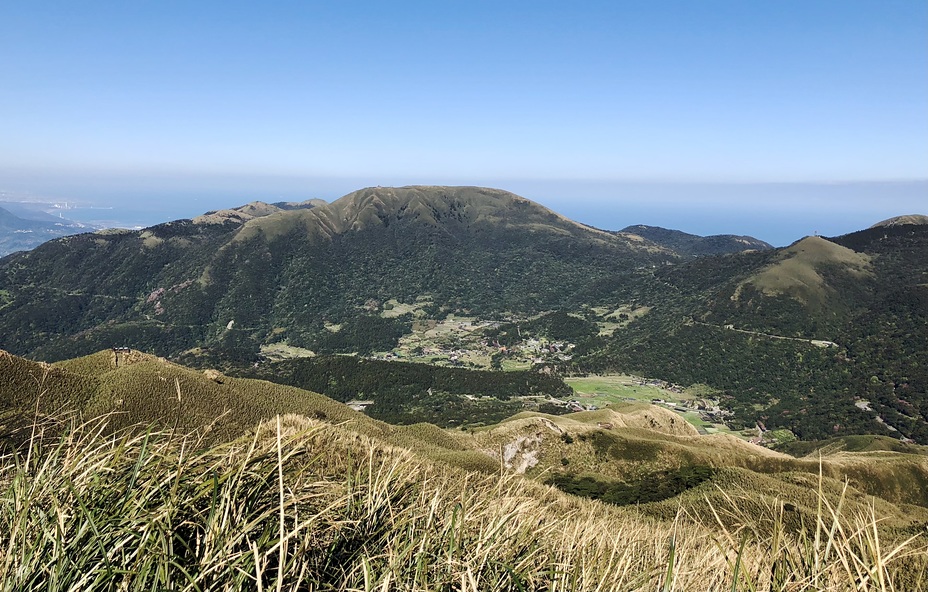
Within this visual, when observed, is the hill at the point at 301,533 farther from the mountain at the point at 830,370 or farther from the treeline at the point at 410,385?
the mountain at the point at 830,370

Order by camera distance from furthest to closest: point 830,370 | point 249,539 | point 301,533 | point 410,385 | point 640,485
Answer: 1. point 830,370
2. point 410,385
3. point 640,485
4. point 301,533
5. point 249,539

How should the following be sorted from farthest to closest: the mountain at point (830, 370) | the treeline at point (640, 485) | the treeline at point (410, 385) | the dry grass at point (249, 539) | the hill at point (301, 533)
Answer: the treeline at point (410, 385) < the mountain at point (830, 370) < the treeline at point (640, 485) < the hill at point (301, 533) < the dry grass at point (249, 539)

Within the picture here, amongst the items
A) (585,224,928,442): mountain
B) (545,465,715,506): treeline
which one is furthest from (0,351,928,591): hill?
(585,224,928,442): mountain

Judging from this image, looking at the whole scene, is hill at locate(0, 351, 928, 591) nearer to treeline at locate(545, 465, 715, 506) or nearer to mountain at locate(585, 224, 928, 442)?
treeline at locate(545, 465, 715, 506)

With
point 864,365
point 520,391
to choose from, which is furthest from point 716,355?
point 520,391

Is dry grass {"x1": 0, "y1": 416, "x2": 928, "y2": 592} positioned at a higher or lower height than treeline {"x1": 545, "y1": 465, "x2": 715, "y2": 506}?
higher

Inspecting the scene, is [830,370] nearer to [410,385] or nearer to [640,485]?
[410,385]

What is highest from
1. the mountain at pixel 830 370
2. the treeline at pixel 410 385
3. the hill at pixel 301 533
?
the hill at pixel 301 533

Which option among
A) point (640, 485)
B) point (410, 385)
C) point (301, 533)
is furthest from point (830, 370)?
point (301, 533)

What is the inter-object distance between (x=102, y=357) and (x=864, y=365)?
21832 cm

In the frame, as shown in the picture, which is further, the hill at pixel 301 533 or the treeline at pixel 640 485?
the treeline at pixel 640 485

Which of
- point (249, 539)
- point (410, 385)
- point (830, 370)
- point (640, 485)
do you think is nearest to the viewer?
point (249, 539)

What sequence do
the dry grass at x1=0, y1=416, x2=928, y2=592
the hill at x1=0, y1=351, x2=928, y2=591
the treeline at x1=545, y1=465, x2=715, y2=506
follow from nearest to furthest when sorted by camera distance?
the dry grass at x1=0, y1=416, x2=928, y2=592, the hill at x1=0, y1=351, x2=928, y2=591, the treeline at x1=545, y1=465, x2=715, y2=506

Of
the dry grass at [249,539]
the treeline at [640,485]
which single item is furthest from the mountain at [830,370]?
the dry grass at [249,539]
